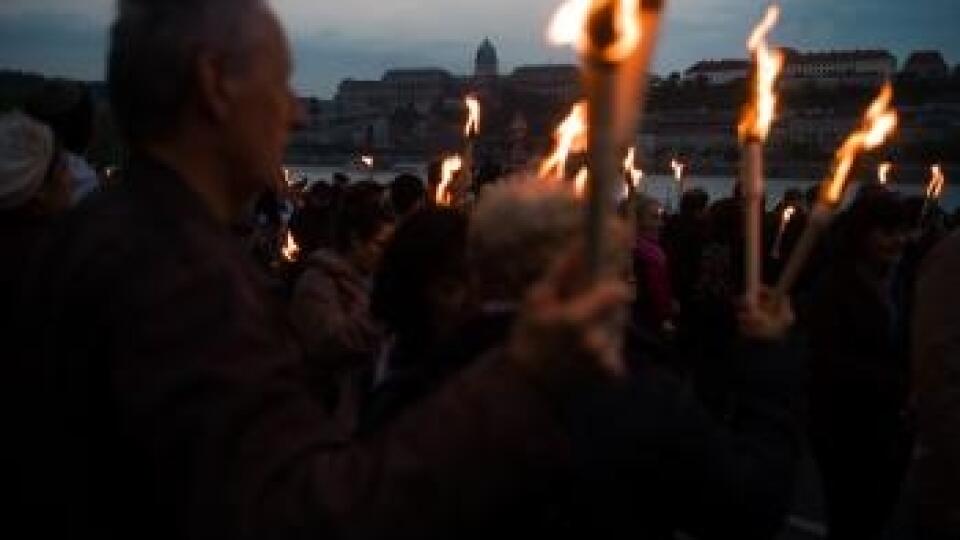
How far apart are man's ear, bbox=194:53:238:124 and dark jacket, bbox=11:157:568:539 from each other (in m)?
0.12

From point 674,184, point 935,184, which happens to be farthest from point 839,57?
point 935,184

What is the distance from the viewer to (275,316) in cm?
156

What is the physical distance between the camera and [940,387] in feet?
11.0

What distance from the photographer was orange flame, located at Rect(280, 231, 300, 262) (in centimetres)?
832

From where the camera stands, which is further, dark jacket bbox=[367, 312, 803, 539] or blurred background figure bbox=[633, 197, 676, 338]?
blurred background figure bbox=[633, 197, 676, 338]

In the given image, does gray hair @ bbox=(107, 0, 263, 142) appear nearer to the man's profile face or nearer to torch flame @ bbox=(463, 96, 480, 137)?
the man's profile face

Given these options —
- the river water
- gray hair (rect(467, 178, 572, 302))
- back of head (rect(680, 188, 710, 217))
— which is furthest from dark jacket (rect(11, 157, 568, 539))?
back of head (rect(680, 188, 710, 217))

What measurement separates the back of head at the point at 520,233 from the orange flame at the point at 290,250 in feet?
18.5

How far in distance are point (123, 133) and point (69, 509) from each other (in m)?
0.52

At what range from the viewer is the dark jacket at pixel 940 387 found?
3326 millimetres

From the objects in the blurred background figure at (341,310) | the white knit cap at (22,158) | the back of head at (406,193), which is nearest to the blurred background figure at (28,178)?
the white knit cap at (22,158)

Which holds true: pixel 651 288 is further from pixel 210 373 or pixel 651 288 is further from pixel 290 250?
pixel 210 373

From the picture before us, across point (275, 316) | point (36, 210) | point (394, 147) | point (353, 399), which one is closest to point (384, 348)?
point (353, 399)

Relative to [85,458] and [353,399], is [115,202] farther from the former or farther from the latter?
[353,399]
